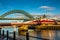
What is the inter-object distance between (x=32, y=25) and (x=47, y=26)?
0.67 m

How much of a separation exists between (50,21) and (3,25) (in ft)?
6.67

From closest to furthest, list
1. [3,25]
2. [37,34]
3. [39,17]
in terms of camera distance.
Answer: [3,25] < [39,17] < [37,34]

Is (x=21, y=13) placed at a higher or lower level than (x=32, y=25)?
higher

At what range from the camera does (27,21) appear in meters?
7.63

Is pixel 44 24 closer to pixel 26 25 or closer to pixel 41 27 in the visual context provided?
pixel 41 27

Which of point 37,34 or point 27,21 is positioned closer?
point 27,21

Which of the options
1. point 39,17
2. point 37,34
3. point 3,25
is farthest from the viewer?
point 37,34

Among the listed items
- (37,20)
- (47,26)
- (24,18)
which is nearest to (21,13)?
(24,18)

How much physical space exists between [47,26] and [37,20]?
0.52m

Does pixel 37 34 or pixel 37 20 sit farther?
pixel 37 34

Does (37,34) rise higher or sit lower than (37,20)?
lower

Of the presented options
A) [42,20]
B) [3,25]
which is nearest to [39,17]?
[42,20]

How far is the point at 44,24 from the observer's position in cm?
780

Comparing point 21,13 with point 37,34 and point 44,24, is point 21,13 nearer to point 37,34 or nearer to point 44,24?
point 44,24
